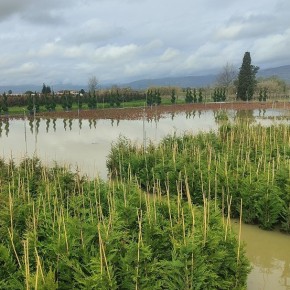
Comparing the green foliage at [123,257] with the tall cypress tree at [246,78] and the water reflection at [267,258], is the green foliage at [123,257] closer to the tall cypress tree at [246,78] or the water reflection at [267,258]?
the water reflection at [267,258]

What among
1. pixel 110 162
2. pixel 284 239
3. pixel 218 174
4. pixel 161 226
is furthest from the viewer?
pixel 110 162

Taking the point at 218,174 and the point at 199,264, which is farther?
the point at 218,174

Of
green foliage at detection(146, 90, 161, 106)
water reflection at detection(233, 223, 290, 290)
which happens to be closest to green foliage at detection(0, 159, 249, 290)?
water reflection at detection(233, 223, 290, 290)

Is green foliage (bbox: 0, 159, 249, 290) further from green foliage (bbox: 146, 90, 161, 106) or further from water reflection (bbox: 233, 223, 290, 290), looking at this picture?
green foliage (bbox: 146, 90, 161, 106)

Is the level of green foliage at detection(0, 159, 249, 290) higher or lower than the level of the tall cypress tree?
lower

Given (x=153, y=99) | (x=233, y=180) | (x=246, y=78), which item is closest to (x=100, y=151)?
(x=233, y=180)

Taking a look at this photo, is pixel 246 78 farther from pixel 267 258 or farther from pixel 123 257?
pixel 123 257

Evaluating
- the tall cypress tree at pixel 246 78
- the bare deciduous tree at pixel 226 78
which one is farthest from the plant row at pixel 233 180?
the bare deciduous tree at pixel 226 78

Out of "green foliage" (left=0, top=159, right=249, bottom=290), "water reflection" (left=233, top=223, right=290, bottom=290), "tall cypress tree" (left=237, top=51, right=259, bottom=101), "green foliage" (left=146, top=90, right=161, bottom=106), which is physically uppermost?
"tall cypress tree" (left=237, top=51, right=259, bottom=101)

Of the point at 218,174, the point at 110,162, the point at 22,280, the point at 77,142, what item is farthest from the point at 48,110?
the point at 22,280

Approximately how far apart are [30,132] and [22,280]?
19.5m

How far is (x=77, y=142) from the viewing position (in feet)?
61.5

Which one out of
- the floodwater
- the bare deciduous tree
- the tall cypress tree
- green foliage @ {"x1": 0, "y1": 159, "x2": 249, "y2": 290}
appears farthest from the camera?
the bare deciduous tree

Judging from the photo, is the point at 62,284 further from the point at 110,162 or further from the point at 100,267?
the point at 110,162
